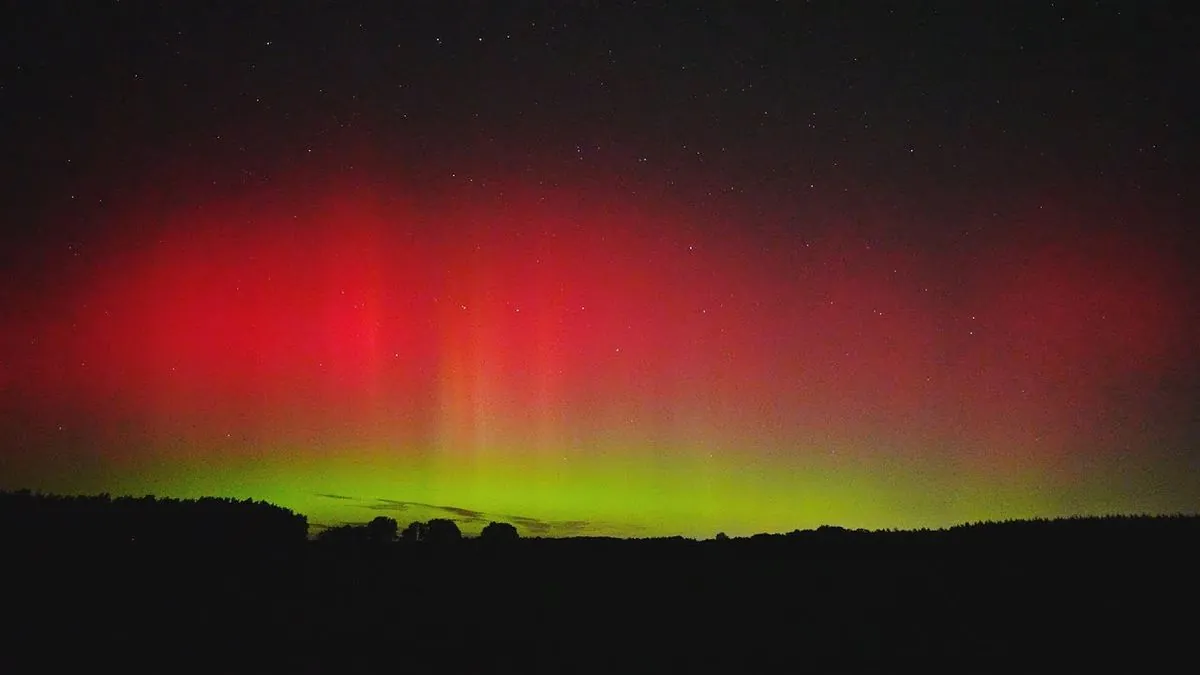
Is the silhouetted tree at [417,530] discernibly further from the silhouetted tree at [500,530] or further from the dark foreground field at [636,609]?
the dark foreground field at [636,609]

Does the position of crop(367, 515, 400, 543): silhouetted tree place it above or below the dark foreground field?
above

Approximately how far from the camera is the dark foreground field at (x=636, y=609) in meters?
17.5

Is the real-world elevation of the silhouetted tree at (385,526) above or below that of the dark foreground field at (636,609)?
above

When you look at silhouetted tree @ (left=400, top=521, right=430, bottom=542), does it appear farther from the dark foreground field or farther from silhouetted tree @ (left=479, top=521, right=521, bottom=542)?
the dark foreground field

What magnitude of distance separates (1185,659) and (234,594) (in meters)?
22.2

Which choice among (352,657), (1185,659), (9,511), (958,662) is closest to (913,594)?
(958,662)

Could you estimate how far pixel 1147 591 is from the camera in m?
19.2

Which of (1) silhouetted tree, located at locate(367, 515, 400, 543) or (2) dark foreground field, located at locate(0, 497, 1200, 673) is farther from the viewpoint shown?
(1) silhouetted tree, located at locate(367, 515, 400, 543)

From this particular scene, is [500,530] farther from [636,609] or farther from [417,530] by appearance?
[636,609]

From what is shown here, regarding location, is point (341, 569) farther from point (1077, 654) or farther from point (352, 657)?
point (1077, 654)

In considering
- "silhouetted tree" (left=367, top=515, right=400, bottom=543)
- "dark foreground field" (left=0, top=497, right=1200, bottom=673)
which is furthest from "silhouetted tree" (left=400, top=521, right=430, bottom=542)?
"dark foreground field" (left=0, top=497, right=1200, bottom=673)

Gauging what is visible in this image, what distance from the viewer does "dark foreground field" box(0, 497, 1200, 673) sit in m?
17.5

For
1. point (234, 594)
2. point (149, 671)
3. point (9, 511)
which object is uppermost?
point (9, 511)

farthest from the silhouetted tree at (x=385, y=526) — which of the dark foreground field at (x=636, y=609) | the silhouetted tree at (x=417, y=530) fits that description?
the dark foreground field at (x=636, y=609)
